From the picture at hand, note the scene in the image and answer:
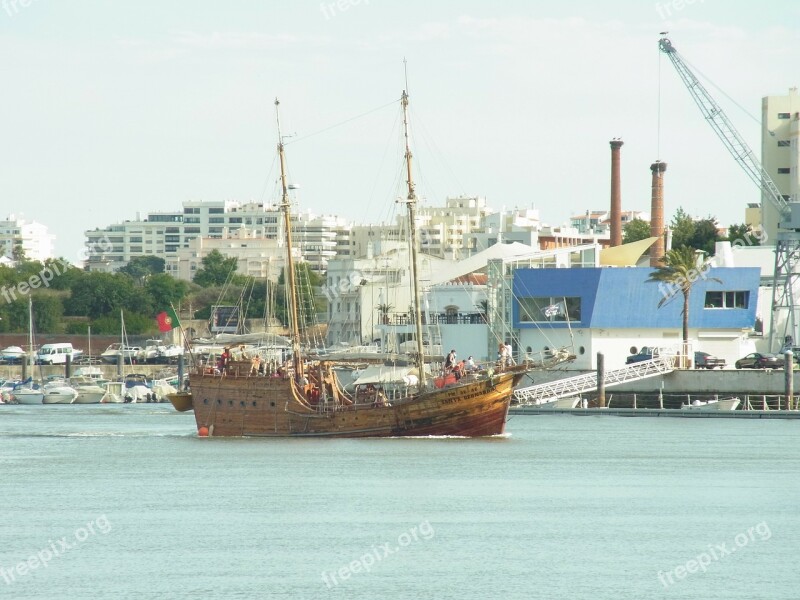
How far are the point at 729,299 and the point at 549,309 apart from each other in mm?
11547

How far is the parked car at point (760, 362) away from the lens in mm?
87375

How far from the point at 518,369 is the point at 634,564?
27.8 metres

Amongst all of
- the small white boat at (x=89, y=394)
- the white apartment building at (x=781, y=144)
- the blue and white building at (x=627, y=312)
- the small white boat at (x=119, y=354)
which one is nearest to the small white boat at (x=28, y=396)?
the small white boat at (x=89, y=394)

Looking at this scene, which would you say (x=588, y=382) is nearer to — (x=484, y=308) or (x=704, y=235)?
(x=484, y=308)

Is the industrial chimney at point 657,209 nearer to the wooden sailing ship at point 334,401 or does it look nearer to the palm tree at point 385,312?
the palm tree at point 385,312

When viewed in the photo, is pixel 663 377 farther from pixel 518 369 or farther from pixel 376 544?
pixel 376 544

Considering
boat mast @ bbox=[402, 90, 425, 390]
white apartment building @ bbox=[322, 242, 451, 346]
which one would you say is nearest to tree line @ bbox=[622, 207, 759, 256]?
white apartment building @ bbox=[322, 242, 451, 346]

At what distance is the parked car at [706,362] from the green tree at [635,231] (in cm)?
7991

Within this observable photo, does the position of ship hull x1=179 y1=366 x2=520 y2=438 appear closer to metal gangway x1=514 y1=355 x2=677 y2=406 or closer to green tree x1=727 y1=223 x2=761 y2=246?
metal gangway x1=514 y1=355 x2=677 y2=406

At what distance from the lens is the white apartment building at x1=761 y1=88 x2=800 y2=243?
15612 cm

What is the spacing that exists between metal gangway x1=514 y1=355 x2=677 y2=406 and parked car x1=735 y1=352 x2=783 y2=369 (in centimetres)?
383

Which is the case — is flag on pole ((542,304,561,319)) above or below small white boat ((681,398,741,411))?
above

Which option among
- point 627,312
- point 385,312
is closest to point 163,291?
point 385,312

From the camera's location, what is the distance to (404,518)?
43.3 meters
